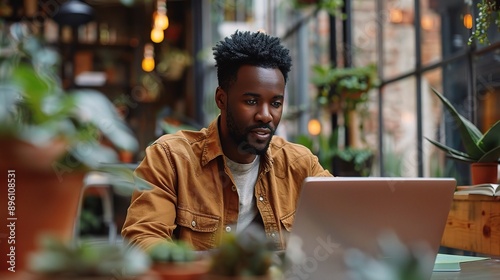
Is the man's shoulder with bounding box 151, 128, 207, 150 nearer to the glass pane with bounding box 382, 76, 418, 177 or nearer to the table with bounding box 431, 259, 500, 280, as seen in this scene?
the table with bounding box 431, 259, 500, 280

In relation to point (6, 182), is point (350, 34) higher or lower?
higher

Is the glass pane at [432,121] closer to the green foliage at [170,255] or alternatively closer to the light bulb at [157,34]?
the green foliage at [170,255]

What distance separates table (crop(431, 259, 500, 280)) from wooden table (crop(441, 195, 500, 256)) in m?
0.47

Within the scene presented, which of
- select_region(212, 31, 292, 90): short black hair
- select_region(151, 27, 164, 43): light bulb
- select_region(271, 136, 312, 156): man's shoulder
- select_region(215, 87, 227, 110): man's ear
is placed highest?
select_region(151, 27, 164, 43): light bulb

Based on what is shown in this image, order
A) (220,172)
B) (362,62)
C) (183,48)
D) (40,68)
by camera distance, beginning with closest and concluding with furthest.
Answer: (40,68)
(220,172)
(362,62)
(183,48)

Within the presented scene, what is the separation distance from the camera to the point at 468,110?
3463mm

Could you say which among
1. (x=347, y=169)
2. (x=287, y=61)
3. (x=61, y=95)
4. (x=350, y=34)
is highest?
(x=350, y=34)

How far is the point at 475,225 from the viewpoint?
90.6 inches

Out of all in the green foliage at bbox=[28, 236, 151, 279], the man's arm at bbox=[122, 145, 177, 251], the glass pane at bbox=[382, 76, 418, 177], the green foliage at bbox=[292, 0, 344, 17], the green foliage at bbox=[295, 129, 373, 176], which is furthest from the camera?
the green foliage at bbox=[292, 0, 344, 17]

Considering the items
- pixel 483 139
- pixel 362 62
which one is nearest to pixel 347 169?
pixel 362 62

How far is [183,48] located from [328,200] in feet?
30.4

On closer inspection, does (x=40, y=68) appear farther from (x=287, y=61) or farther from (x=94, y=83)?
(x=94, y=83)

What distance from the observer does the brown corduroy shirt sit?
6.24ft

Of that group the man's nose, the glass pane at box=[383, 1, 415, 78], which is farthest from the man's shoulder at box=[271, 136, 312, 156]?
the glass pane at box=[383, 1, 415, 78]
